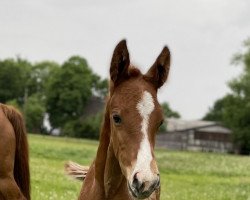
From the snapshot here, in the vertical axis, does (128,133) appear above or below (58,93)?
below

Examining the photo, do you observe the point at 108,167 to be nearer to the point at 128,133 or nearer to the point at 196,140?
→ the point at 128,133

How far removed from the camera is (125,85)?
16.0 feet

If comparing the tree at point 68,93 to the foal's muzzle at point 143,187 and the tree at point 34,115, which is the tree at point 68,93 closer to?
the tree at point 34,115

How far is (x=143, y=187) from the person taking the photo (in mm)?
4117

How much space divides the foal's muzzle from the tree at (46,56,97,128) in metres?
87.2

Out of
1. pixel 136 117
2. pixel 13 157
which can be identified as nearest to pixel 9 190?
pixel 13 157

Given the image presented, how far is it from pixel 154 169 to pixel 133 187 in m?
0.22

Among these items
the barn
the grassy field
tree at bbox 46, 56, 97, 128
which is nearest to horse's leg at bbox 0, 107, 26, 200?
the grassy field

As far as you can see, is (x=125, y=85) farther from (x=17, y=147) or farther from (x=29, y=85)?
(x=29, y=85)

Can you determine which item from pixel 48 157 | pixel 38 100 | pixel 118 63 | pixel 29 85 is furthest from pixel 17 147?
pixel 29 85

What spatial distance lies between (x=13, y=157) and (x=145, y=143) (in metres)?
4.30

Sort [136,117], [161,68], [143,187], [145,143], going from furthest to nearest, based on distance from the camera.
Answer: [161,68] → [136,117] → [145,143] → [143,187]

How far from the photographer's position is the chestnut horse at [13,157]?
798 centimetres

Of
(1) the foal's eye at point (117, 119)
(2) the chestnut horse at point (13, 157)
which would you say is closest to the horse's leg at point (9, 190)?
(2) the chestnut horse at point (13, 157)
